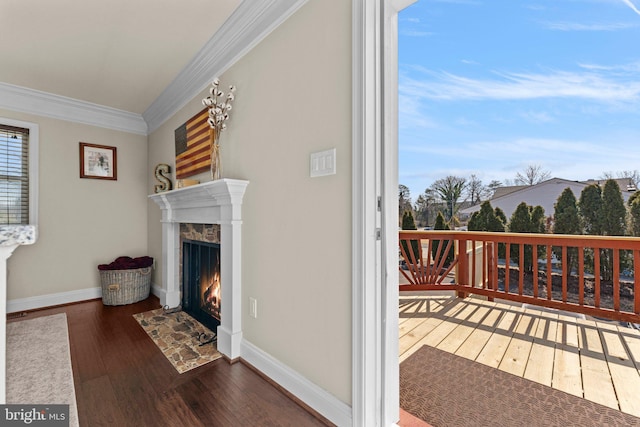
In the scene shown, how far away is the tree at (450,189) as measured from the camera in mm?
3199

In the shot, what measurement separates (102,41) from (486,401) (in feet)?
11.4

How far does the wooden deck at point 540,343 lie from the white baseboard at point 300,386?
757 mm

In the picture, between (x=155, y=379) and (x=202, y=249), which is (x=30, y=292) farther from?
(x=155, y=379)

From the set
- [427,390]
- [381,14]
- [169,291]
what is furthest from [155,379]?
[381,14]

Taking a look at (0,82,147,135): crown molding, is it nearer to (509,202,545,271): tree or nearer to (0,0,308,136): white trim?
(0,0,308,136): white trim

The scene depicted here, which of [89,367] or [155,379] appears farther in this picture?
[89,367]

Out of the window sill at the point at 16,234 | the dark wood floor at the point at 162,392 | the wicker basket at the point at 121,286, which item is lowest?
the dark wood floor at the point at 162,392

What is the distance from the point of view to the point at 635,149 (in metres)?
2.28

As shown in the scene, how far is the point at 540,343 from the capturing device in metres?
2.11

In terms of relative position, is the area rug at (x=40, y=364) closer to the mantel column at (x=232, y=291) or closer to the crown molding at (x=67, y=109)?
the mantel column at (x=232, y=291)

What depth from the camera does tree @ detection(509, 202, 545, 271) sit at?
2.95 meters

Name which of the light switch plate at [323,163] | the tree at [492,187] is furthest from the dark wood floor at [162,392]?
the tree at [492,187]

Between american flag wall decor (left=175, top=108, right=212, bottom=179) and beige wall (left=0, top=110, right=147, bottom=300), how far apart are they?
117 centimetres

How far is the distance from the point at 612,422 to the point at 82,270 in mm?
4679
